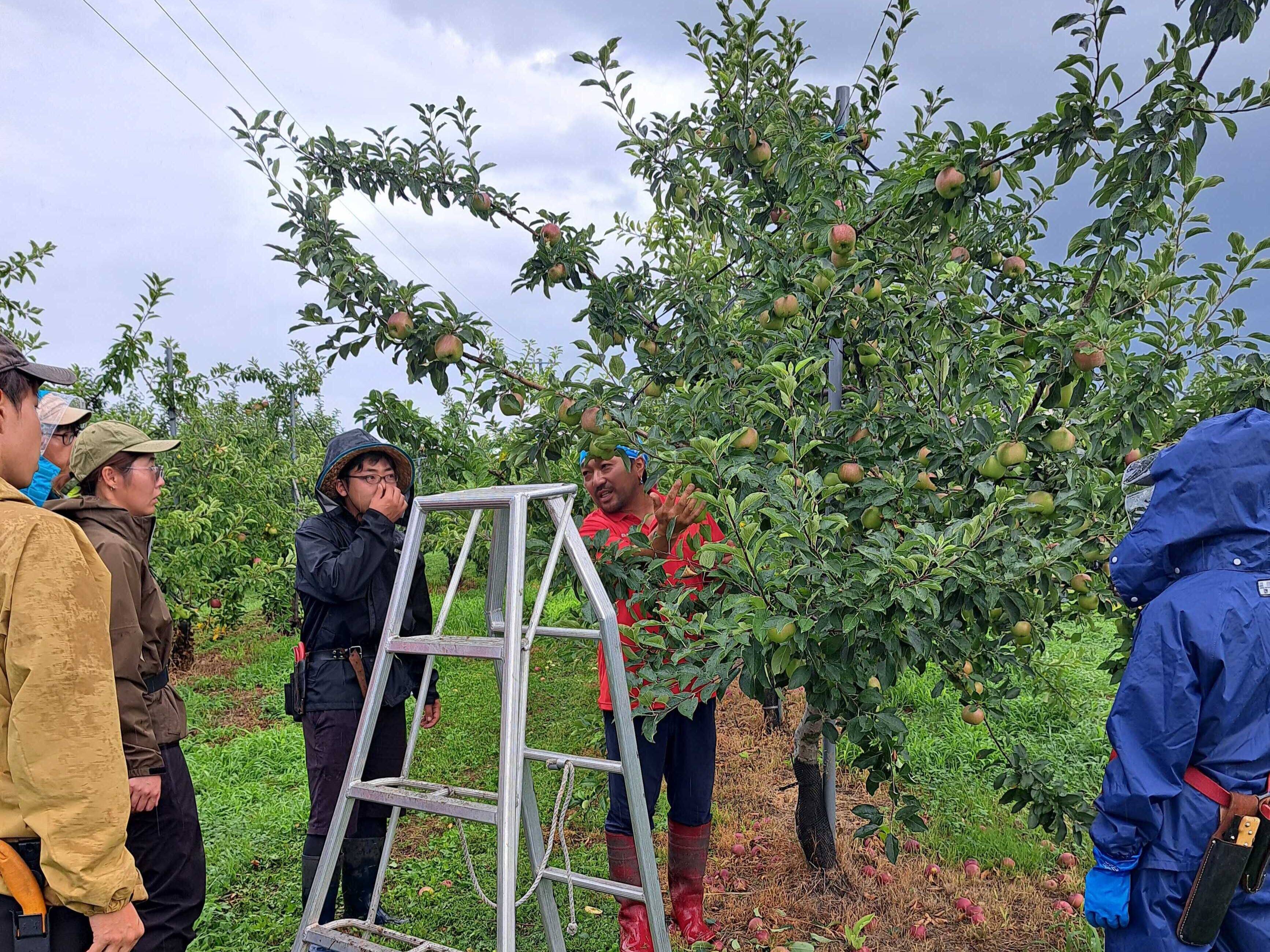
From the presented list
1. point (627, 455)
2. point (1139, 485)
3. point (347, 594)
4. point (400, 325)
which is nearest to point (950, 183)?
point (1139, 485)

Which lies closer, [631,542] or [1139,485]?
[1139,485]

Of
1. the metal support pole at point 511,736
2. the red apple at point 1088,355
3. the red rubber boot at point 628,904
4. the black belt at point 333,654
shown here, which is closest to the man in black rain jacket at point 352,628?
the black belt at point 333,654

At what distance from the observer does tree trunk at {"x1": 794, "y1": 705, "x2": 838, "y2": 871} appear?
331cm

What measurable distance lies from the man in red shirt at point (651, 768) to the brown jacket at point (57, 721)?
1356 mm

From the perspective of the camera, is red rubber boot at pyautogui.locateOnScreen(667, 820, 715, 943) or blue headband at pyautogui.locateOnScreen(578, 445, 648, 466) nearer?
blue headband at pyautogui.locateOnScreen(578, 445, 648, 466)

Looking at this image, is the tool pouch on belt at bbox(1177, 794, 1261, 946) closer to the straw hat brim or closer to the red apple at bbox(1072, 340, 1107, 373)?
the red apple at bbox(1072, 340, 1107, 373)

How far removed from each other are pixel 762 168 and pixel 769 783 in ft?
9.82

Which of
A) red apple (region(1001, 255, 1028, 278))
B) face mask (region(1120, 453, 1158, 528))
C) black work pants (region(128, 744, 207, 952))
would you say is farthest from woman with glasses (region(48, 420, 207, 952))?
red apple (region(1001, 255, 1028, 278))

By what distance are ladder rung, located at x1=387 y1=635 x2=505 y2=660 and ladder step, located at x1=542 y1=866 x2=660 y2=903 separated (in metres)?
0.68

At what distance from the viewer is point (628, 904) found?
2719 millimetres

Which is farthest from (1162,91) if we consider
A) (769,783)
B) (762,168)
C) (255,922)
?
(255,922)

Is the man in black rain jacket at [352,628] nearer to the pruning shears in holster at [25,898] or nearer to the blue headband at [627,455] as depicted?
the blue headband at [627,455]

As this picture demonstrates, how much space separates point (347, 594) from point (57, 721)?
1.25 m

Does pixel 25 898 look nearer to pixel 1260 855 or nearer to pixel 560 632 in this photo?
pixel 560 632
